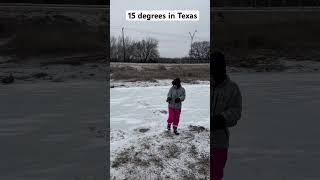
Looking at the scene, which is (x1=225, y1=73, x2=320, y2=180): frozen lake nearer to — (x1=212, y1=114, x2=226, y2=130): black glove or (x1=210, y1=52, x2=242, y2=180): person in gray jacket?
(x1=210, y1=52, x2=242, y2=180): person in gray jacket

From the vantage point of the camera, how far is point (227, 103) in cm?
234

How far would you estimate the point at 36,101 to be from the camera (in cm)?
832

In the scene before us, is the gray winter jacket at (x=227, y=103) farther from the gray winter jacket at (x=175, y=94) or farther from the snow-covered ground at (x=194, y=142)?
the gray winter jacket at (x=175, y=94)

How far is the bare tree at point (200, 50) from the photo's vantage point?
11.7 ft

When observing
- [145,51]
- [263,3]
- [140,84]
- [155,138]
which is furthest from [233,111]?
[263,3]

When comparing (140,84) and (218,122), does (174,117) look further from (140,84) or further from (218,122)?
(218,122)

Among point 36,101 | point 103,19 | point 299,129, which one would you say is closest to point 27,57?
point 36,101

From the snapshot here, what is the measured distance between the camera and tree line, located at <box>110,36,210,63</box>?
359cm

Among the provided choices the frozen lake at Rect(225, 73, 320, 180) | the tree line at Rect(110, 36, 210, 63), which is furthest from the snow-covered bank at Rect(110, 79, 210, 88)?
the frozen lake at Rect(225, 73, 320, 180)

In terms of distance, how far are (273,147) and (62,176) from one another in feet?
9.90

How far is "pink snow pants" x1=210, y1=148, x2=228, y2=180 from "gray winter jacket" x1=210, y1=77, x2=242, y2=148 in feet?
0.42

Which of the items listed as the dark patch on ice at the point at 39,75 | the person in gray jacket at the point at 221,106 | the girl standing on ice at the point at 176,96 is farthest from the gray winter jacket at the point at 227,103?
the dark patch on ice at the point at 39,75

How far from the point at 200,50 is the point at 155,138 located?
1678mm

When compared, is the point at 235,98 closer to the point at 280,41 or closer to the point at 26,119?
the point at 26,119
